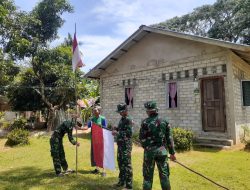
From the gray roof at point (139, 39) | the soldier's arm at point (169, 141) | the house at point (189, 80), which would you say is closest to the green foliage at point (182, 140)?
the house at point (189, 80)

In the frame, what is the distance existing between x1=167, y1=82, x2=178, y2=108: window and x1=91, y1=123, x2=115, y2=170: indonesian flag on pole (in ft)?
23.5

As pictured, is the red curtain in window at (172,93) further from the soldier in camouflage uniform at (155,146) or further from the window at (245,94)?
the soldier in camouflage uniform at (155,146)

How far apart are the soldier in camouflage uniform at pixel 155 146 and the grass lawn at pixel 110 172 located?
4.93ft

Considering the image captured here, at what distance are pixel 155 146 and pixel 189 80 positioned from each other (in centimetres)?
843

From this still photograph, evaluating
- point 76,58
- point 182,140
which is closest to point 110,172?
point 76,58

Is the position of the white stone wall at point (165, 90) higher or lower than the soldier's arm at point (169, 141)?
higher

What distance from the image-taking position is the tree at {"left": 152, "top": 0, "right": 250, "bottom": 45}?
2958cm

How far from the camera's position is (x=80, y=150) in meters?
11.6

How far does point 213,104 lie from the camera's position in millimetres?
12148

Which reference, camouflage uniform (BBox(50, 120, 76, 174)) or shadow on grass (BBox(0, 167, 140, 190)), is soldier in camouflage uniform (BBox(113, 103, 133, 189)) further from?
camouflage uniform (BBox(50, 120, 76, 174))

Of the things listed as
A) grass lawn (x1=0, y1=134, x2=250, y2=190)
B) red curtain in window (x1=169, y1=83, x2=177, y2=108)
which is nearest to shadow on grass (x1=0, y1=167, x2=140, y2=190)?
grass lawn (x1=0, y1=134, x2=250, y2=190)

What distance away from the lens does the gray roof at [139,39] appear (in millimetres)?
10969

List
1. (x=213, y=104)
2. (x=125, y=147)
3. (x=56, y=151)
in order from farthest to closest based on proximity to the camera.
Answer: (x=213, y=104)
(x=56, y=151)
(x=125, y=147)

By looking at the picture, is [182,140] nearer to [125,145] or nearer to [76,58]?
[125,145]
